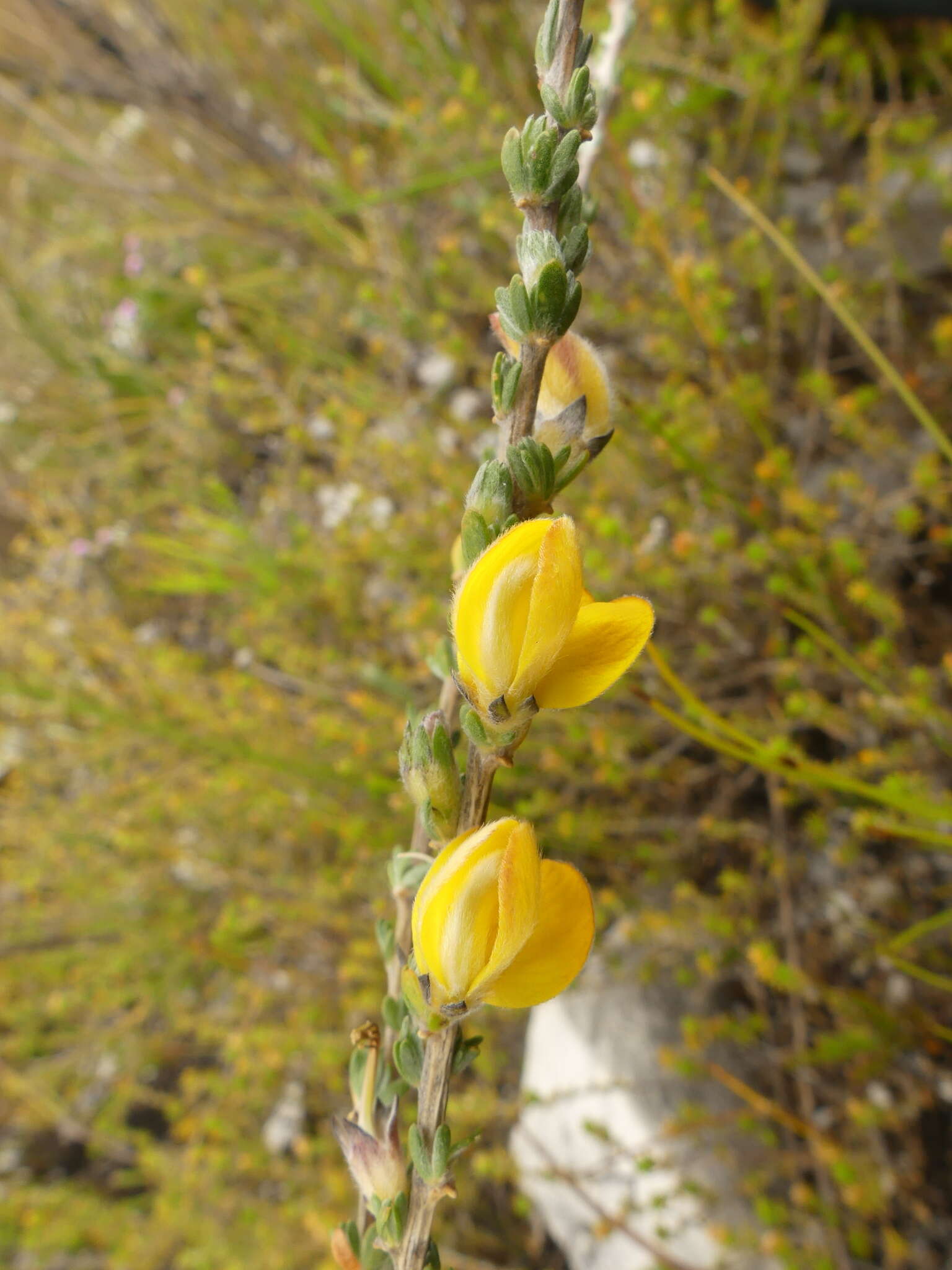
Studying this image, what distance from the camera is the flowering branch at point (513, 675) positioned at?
0.36 meters

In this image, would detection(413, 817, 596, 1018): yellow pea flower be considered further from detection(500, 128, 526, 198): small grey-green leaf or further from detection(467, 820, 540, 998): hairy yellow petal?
detection(500, 128, 526, 198): small grey-green leaf

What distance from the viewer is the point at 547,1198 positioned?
135 cm

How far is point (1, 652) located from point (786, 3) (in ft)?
7.23

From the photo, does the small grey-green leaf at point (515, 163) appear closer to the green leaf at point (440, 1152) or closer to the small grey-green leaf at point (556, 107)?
the small grey-green leaf at point (556, 107)

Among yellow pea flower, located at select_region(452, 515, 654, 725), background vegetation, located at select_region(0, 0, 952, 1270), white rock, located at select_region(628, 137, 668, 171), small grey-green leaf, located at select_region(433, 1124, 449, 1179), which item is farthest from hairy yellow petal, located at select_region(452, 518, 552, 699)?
white rock, located at select_region(628, 137, 668, 171)

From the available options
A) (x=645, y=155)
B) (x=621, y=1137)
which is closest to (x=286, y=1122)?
(x=621, y=1137)

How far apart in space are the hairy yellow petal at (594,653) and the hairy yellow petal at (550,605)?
17 millimetres

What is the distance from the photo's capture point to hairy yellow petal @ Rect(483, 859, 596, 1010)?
39 centimetres

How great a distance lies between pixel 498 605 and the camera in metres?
0.36

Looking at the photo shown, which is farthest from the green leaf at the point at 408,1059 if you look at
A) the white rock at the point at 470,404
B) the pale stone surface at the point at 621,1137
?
the white rock at the point at 470,404

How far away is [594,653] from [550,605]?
0.05m

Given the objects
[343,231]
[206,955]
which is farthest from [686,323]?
[206,955]

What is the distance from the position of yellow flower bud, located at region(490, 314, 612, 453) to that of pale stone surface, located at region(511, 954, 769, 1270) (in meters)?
1.03

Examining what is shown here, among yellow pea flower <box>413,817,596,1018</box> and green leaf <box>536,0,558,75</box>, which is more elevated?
green leaf <box>536,0,558,75</box>
